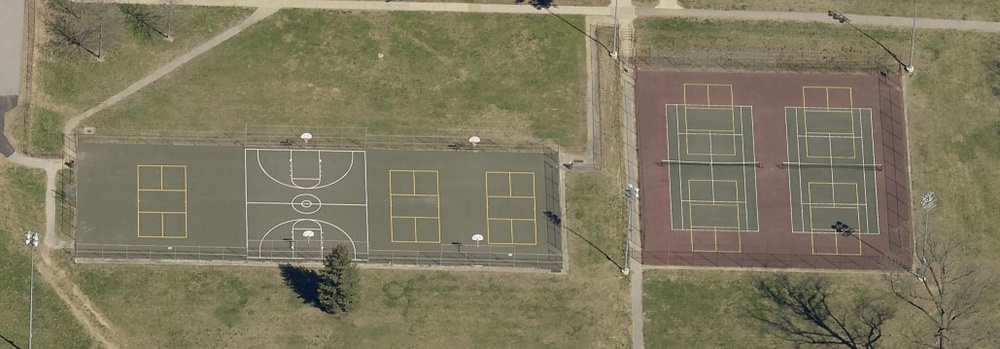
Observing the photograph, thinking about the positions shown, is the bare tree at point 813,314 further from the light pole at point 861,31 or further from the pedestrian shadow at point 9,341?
the pedestrian shadow at point 9,341

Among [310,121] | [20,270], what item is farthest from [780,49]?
[20,270]

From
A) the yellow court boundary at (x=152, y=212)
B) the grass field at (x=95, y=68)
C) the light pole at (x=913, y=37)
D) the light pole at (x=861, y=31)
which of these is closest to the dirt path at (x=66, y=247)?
the grass field at (x=95, y=68)

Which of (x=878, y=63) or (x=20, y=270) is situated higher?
(x=878, y=63)

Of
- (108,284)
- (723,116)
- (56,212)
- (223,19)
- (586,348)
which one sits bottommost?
(586,348)

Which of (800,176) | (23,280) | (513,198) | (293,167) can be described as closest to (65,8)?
(23,280)

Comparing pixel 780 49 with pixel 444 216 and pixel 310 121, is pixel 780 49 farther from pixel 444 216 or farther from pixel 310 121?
pixel 310 121

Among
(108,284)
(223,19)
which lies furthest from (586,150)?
(108,284)
